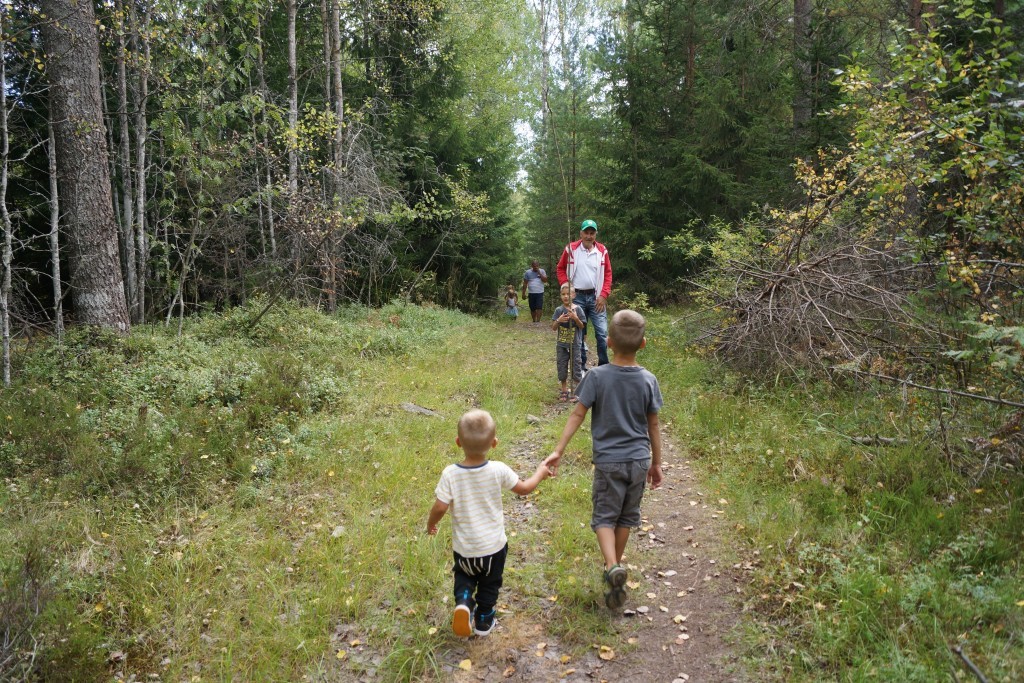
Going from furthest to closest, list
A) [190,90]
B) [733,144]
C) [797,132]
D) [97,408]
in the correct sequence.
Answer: [733,144]
[797,132]
[190,90]
[97,408]

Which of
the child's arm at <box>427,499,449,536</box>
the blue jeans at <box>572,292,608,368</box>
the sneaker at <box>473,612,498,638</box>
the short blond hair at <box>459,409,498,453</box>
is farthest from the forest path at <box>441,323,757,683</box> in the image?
the blue jeans at <box>572,292,608,368</box>

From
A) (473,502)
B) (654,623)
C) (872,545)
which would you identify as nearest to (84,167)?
(473,502)

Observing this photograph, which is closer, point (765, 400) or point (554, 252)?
point (765, 400)

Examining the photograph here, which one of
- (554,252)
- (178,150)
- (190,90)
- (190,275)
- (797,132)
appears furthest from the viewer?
(554,252)

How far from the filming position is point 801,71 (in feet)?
45.3

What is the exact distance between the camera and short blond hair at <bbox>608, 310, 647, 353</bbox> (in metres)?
3.82

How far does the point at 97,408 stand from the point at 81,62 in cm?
534

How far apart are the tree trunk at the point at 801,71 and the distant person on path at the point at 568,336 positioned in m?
8.85

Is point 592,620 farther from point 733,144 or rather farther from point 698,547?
point 733,144

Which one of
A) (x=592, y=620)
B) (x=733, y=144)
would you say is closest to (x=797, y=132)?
(x=733, y=144)

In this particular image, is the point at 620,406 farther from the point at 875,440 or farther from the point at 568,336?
the point at 568,336

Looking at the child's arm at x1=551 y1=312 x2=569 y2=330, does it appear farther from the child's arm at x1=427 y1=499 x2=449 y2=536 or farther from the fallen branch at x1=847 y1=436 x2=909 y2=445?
the child's arm at x1=427 y1=499 x2=449 y2=536

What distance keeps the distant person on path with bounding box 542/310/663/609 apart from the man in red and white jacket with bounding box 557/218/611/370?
4247 millimetres

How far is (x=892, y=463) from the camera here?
15.7 ft
